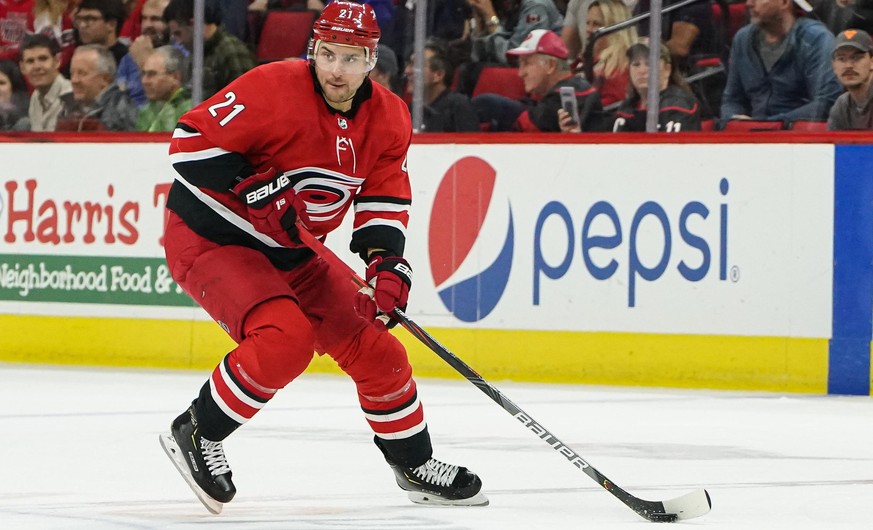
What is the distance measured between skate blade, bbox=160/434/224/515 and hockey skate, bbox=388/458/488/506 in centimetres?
46

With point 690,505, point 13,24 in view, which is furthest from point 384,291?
point 13,24

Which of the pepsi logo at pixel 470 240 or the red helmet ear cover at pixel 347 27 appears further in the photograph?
the pepsi logo at pixel 470 240

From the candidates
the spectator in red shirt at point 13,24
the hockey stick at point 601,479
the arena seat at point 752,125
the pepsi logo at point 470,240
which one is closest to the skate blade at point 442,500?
the hockey stick at point 601,479

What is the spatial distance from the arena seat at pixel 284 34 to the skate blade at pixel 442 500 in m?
3.49

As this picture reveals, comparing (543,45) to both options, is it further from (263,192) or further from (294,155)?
(263,192)

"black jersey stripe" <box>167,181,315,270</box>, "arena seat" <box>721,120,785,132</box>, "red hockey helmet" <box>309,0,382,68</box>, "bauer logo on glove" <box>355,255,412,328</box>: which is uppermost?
"red hockey helmet" <box>309,0,382,68</box>

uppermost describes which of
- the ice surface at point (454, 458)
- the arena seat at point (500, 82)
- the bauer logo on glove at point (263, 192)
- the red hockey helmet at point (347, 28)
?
the red hockey helmet at point (347, 28)

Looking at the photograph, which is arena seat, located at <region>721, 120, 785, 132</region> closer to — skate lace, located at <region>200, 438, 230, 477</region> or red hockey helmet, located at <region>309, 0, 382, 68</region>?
red hockey helmet, located at <region>309, 0, 382, 68</region>

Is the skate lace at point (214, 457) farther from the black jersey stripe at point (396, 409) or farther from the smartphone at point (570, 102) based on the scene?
the smartphone at point (570, 102)

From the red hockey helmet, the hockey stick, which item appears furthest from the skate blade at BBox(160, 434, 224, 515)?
the red hockey helmet

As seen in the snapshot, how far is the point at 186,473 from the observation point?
331 centimetres

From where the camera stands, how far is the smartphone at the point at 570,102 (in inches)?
248

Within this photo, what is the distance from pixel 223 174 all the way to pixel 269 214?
5.7 inches

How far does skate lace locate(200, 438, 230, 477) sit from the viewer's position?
129 inches
